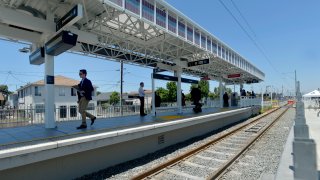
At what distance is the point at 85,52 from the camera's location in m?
11.9

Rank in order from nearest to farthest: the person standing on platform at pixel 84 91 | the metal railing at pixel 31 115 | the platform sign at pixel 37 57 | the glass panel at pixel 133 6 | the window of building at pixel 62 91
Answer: the person standing on platform at pixel 84 91 < the glass panel at pixel 133 6 < the platform sign at pixel 37 57 < the metal railing at pixel 31 115 < the window of building at pixel 62 91

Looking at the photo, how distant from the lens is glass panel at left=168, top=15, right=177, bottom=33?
36.7ft

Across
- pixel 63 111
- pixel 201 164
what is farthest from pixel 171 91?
pixel 201 164

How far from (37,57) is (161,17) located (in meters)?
5.29

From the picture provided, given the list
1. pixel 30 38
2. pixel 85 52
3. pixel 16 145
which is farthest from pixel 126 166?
pixel 85 52

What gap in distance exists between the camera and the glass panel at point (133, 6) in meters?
8.35

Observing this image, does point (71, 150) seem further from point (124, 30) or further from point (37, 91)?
point (37, 91)

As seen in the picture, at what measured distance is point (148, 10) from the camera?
956cm

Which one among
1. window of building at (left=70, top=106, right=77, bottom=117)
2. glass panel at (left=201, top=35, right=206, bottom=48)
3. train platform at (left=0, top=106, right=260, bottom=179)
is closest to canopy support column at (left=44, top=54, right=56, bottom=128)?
train platform at (left=0, top=106, right=260, bottom=179)

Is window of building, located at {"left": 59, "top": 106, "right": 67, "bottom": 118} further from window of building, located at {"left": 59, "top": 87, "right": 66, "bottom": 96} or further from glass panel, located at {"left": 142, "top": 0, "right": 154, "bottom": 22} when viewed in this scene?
window of building, located at {"left": 59, "top": 87, "right": 66, "bottom": 96}

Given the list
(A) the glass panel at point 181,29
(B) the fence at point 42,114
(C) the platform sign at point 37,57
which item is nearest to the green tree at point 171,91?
(B) the fence at point 42,114

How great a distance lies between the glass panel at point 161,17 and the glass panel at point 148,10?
48 centimetres

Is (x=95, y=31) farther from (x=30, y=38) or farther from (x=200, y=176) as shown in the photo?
(x=200, y=176)

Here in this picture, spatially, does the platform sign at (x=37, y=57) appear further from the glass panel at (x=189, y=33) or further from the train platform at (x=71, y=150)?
the glass panel at (x=189, y=33)
